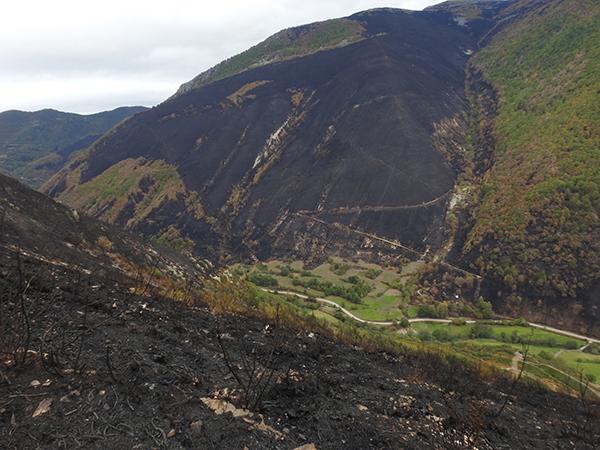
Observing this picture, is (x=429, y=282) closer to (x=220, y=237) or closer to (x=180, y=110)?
(x=220, y=237)

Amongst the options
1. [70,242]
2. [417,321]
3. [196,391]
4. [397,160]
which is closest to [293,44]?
[397,160]

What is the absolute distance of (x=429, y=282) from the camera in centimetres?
4491

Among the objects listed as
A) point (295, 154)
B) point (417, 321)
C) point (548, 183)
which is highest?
point (295, 154)

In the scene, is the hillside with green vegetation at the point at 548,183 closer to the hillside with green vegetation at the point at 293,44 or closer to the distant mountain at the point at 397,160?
the distant mountain at the point at 397,160

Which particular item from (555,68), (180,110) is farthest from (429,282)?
(180,110)

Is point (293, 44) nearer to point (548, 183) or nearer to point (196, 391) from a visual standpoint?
point (548, 183)

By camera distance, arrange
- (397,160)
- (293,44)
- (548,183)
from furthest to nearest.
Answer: (293,44)
(397,160)
(548,183)

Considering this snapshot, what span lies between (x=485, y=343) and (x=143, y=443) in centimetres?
3628

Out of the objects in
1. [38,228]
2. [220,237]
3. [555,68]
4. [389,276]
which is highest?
[555,68]

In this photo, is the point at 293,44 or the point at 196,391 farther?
the point at 293,44

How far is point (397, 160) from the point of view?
196 ft

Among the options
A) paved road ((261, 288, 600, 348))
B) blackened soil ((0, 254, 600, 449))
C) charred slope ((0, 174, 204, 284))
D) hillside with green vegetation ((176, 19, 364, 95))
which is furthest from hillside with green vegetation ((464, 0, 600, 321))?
hillside with green vegetation ((176, 19, 364, 95))

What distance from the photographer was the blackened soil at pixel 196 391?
16.1 feet

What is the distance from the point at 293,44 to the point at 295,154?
170 ft
